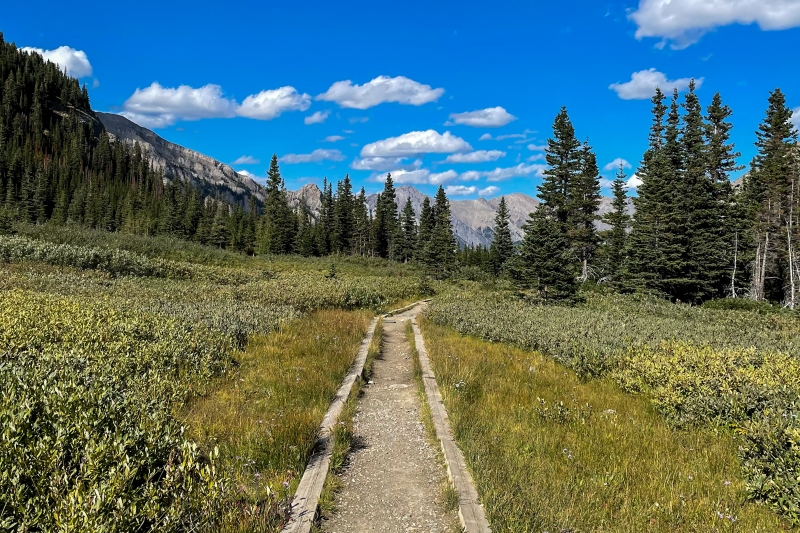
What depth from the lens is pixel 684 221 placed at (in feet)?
120

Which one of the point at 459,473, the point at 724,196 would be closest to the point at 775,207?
the point at 724,196

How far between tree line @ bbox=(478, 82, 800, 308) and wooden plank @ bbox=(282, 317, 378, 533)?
22.3 metres

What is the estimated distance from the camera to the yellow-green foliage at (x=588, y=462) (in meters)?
4.86

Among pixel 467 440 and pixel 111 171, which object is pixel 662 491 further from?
pixel 111 171

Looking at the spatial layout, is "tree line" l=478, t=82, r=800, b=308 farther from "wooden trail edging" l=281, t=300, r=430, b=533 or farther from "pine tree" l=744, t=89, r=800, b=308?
"wooden trail edging" l=281, t=300, r=430, b=533

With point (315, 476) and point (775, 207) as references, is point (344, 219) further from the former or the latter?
point (315, 476)

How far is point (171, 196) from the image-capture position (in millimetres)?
109688

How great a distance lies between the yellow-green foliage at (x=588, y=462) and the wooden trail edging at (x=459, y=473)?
0.40ft

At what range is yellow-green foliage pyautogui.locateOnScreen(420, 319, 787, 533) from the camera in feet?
16.0

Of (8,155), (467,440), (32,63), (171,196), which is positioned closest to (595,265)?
(467,440)

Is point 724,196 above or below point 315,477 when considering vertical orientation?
above

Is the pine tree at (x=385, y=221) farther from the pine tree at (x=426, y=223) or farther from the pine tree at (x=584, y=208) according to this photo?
the pine tree at (x=584, y=208)

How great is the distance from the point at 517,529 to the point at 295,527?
92.3 inches

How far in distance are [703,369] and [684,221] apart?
3330 cm
